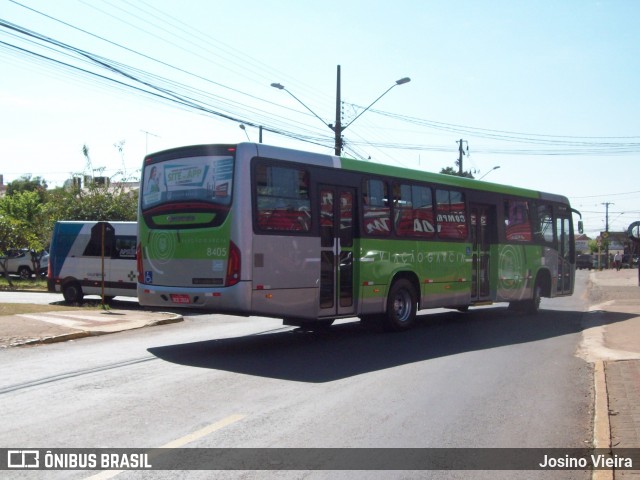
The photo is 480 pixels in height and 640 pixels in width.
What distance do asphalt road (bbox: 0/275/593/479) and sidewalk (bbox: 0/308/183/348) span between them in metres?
0.49

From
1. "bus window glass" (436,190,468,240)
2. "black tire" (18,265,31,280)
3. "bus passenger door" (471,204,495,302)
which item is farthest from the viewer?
"black tire" (18,265,31,280)

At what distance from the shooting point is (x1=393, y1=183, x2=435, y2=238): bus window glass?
14.1 m

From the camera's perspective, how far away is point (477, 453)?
19.6ft

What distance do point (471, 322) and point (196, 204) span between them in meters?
8.38

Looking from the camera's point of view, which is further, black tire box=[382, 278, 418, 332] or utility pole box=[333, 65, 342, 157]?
utility pole box=[333, 65, 342, 157]

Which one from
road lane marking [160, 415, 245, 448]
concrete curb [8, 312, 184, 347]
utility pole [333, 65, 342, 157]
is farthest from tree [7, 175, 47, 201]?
road lane marking [160, 415, 245, 448]

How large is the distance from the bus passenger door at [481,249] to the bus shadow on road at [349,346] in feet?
2.61

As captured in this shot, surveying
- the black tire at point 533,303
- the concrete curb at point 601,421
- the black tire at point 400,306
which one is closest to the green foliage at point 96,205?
the black tire at point 533,303

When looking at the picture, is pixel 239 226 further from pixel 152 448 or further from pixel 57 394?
pixel 152 448

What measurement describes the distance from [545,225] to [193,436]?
1551 cm

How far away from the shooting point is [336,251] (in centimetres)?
1241

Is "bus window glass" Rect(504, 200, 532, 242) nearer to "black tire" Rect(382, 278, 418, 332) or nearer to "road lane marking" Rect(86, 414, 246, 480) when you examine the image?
"black tire" Rect(382, 278, 418, 332)

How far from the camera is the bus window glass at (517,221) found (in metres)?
17.8

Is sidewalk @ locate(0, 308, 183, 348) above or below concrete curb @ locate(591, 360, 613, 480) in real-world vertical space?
above
